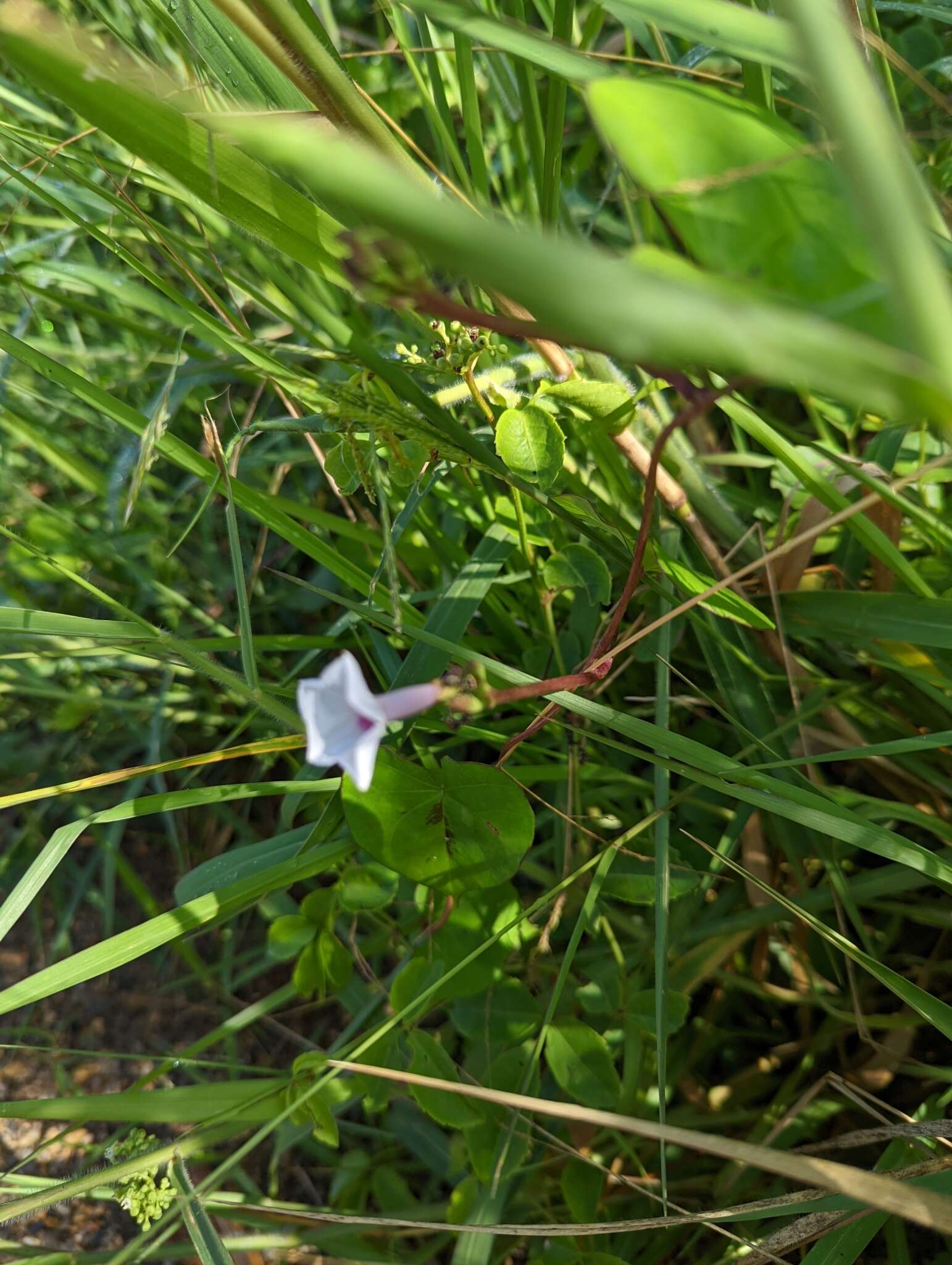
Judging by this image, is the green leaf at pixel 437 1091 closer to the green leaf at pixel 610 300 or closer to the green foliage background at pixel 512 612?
the green foliage background at pixel 512 612

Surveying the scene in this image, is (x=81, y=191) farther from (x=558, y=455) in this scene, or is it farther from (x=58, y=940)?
(x=58, y=940)

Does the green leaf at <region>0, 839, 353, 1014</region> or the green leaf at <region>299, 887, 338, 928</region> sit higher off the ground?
the green leaf at <region>0, 839, 353, 1014</region>

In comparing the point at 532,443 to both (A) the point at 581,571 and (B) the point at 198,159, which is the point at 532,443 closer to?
(A) the point at 581,571

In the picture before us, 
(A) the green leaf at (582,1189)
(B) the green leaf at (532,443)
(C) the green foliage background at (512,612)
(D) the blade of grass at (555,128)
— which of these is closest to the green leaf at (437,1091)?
(C) the green foliage background at (512,612)

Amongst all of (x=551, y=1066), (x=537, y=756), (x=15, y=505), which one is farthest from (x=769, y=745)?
(x=15, y=505)

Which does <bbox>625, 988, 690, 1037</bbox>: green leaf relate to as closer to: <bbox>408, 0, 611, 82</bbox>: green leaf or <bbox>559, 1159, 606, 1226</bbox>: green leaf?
<bbox>559, 1159, 606, 1226</bbox>: green leaf

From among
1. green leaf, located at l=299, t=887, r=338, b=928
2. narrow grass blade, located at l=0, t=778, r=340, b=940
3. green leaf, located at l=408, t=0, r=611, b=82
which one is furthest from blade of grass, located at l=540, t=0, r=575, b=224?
green leaf, located at l=299, t=887, r=338, b=928
